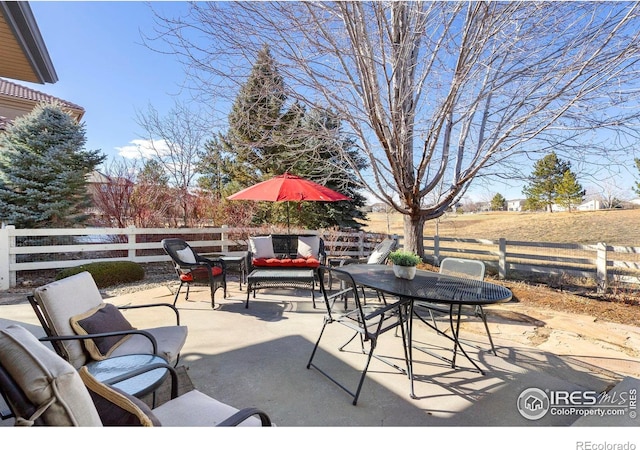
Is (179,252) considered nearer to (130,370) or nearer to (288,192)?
(288,192)

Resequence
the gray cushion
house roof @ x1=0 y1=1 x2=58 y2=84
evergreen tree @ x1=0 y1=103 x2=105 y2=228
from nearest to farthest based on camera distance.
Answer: the gray cushion
house roof @ x1=0 y1=1 x2=58 y2=84
evergreen tree @ x1=0 y1=103 x2=105 y2=228

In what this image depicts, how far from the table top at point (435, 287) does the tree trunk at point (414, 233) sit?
2.83 metres

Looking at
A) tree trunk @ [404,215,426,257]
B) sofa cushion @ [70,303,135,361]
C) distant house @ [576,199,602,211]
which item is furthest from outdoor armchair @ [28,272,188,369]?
distant house @ [576,199,602,211]

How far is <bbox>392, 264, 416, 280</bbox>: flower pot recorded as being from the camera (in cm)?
293

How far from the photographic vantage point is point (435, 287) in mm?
2633

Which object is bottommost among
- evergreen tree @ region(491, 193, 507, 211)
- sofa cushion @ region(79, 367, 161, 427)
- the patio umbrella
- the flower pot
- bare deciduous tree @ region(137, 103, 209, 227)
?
sofa cushion @ region(79, 367, 161, 427)

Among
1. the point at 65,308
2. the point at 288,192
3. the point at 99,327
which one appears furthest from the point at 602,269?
the point at 65,308

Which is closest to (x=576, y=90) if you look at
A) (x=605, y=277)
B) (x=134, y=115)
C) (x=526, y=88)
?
(x=526, y=88)

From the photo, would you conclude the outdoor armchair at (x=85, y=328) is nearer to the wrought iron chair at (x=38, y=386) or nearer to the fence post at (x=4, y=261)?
the wrought iron chair at (x=38, y=386)

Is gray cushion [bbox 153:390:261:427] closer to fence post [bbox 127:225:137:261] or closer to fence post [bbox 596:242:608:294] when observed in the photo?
fence post [bbox 127:225:137:261]

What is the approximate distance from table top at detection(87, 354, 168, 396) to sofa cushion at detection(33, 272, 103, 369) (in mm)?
118

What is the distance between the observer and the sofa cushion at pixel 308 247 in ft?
19.4

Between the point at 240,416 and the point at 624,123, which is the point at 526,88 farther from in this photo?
the point at 240,416

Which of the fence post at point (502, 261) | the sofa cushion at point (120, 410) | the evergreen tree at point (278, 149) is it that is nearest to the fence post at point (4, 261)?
the evergreen tree at point (278, 149)
